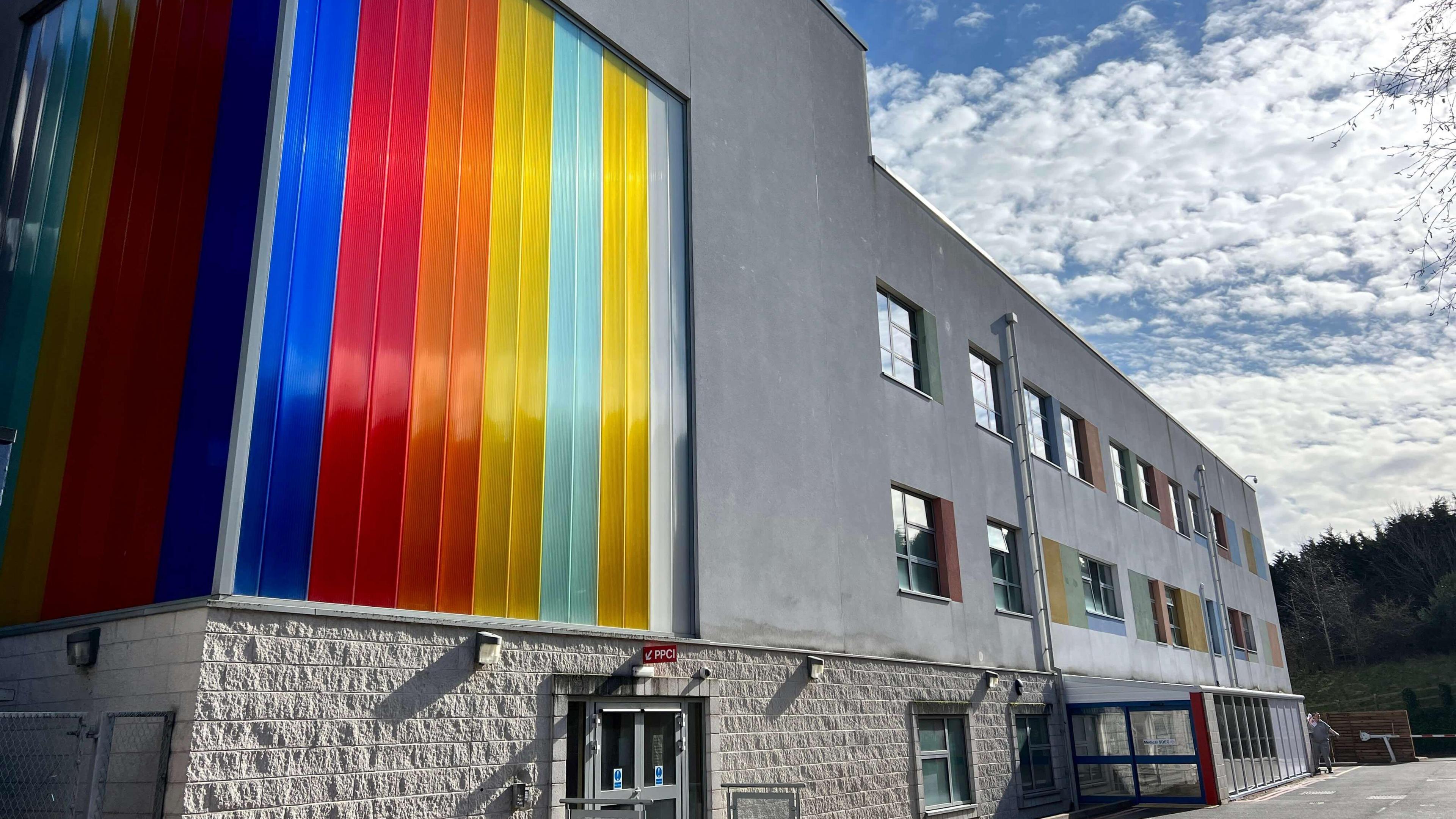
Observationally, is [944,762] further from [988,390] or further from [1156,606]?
[1156,606]

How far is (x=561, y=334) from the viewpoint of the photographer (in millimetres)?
10016

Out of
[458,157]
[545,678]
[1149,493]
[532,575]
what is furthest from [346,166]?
[1149,493]

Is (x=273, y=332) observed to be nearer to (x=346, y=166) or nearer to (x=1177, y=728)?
(x=346, y=166)

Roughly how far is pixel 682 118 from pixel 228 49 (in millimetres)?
5492

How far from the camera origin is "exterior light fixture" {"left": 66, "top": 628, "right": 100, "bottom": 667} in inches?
295

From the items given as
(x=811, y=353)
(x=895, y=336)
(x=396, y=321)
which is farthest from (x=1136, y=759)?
(x=396, y=321)

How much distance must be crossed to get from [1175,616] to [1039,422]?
30.3ft

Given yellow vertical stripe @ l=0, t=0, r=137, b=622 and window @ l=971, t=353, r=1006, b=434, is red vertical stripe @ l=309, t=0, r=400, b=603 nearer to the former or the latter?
yellow vertical stripe @ l=0, t=0, r=137, b=622

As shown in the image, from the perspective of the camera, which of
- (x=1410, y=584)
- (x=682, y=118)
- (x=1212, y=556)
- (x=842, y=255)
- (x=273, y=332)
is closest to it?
(x=273, y=332)

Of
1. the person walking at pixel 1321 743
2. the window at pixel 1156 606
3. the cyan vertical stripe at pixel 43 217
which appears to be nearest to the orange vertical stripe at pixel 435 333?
the cyan vertical stripe at pixel 43 217

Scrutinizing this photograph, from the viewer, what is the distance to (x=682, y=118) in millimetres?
12617

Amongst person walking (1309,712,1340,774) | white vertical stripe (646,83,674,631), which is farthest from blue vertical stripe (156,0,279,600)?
person walking (1309,712,1340,774)

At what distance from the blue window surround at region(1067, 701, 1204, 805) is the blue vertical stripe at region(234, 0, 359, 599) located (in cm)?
1523

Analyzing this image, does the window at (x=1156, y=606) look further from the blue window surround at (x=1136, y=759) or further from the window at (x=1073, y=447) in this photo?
the blue window surround at (x=1136, y=759)
